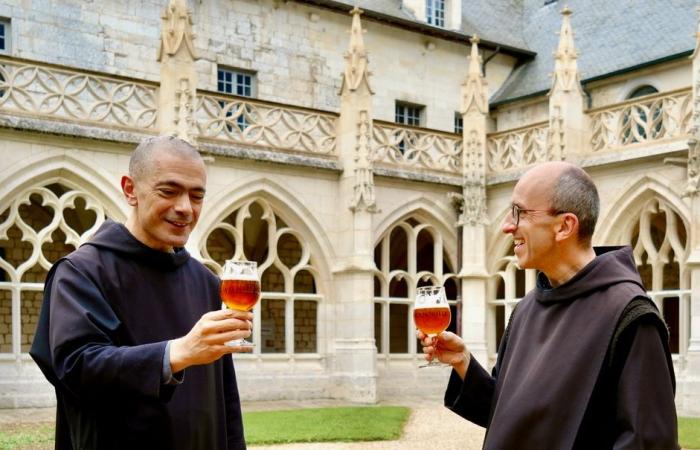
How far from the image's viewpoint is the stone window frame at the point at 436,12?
2089cm

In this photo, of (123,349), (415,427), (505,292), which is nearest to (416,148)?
(505,292)

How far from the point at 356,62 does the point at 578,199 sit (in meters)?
12.6

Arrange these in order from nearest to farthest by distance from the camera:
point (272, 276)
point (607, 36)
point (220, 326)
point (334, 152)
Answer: point (220, 326)
point (334, 152)
point (272, 276)
point (607, 36)

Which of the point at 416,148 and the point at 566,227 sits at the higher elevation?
the point at 416,148

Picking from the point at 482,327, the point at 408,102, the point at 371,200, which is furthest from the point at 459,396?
the point at 408,102

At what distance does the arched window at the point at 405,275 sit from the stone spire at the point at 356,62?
269 centimetres

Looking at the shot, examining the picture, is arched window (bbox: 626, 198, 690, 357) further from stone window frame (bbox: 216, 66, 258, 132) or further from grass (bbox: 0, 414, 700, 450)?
stone window frame (bbox: 216, 66, 258, 132)

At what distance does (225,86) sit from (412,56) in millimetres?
4768

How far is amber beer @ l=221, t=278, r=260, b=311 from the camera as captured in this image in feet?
7.88

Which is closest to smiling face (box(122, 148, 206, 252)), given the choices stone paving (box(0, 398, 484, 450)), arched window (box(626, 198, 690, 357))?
stone paving (box(0, 398, 484, 450))

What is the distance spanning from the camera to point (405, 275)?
51.5 feet

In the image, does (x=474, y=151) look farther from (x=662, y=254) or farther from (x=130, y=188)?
(x=130, y=188)

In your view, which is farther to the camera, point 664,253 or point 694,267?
point 664,253

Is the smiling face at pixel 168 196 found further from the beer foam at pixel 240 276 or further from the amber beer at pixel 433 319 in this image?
the amber beer at pixel 433 319
